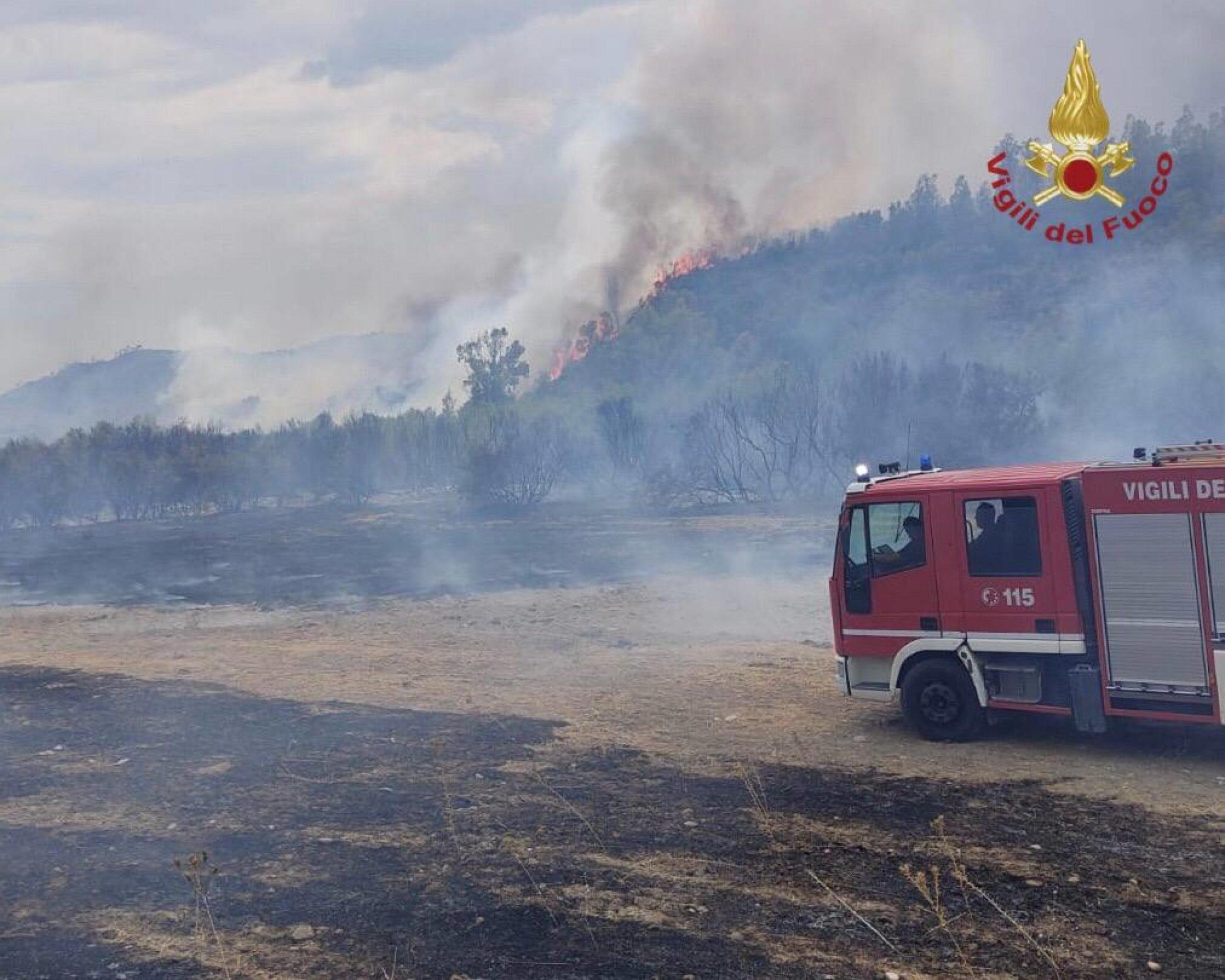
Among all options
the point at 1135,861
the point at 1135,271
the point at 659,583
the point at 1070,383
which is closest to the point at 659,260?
the point at 1135,271

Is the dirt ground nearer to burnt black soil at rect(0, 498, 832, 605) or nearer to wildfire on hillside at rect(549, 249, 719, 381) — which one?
burnt black soil at rect(0, 498, 832, 605)

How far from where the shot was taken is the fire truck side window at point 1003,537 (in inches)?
387

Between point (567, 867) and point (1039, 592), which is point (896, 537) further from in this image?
point (567, 867)

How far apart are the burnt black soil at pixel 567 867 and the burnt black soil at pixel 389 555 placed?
15188 millimetres

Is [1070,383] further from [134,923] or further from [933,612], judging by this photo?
[134,923]

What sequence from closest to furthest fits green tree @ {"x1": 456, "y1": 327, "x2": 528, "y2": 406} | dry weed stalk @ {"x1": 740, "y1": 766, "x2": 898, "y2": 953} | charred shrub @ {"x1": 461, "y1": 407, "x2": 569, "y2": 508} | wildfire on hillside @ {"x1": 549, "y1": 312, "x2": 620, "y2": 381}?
dry weed stalk @ {"x1": 740, "y1": 766, "x2": 898, "y2": 953}, charred shrub @ {"x1": 461, "y1": 407, "x2": 569, "y2": 508}, green tree @ {"x1": 456, "y1": 327, "x2": 528, "y2": 406}, wildfire on hillside @ {"x1": 549, "y1": 312, "x2": 620, "y2": 381}

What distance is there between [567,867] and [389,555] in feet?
93.2

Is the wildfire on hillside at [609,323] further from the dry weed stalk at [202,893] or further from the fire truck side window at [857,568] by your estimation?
the dry weed stalk at [202,893]

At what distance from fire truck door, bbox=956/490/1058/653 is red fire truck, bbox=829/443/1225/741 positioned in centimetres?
1

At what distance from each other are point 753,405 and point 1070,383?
16607mm

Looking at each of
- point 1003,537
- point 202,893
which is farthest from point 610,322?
point 202,893

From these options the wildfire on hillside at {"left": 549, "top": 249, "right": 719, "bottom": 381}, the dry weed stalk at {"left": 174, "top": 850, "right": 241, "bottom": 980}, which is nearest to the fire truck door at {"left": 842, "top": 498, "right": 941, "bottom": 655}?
the dry weed stalk at {"left": 174, "top": 850, "right": 241, "bottom": 980}

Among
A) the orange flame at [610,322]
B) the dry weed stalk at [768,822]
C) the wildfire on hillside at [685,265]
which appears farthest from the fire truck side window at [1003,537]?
the wildfire on hillside at [685,265]

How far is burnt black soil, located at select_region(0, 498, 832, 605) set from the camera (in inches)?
1075
